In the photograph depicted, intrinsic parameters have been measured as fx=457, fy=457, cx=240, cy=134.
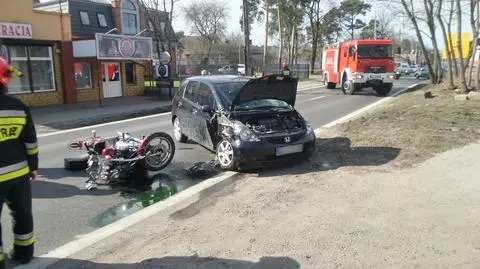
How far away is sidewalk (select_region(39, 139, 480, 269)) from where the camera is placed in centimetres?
411

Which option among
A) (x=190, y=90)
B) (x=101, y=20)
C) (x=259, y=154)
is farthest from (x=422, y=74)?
(x=259, y=154)

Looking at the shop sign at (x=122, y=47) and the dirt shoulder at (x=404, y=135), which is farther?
the shop sign at (x=122, y=47)

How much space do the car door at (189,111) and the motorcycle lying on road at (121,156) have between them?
4.67 feet

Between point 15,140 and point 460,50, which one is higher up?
point 460,50

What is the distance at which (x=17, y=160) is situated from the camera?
12.5 feet

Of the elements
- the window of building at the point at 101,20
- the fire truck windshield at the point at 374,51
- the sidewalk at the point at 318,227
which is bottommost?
the sidewalk at the point at 318,227

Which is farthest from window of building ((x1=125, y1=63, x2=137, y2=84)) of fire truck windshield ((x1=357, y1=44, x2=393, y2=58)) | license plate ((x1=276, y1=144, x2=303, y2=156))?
license plate ((x1=276, y1=144, x2=303, y2=156))

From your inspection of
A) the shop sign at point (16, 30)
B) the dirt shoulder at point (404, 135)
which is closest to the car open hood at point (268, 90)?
the dirt shoulder at point (404, 135)

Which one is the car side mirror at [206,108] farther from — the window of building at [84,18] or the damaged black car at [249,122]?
the window of building at [84,18]

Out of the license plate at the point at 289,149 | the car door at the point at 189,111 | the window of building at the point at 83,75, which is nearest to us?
the license plate at the point at 289,149

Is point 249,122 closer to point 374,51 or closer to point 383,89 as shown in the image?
point 374,51

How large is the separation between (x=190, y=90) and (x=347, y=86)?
16.7m

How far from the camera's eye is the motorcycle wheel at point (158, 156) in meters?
7.69

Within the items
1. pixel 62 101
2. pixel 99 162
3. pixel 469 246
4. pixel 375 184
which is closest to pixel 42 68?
pixel 62 101
